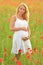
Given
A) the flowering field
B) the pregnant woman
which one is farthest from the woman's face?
the flowering field

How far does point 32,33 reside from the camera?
11.6 feet

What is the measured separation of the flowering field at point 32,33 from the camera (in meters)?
2.81

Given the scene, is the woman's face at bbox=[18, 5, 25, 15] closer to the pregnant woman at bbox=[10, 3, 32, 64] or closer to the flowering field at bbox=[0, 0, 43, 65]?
the pregnant woman at bbox=[10, 3, 32, 64]

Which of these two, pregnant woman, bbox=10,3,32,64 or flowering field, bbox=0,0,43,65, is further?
pregnant woman, bbox=10,3,32,64

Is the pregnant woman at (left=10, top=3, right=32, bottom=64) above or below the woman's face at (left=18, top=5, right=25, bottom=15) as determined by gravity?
below

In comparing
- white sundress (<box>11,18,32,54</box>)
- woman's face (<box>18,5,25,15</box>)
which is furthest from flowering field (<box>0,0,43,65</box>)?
woman's face (<box>18,5,25,15</box>)

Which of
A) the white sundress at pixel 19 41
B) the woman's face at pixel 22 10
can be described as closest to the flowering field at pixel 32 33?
the white sundress at pixel 19 41

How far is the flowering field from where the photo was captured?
281 cm

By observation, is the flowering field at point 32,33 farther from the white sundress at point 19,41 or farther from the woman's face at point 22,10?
the woman's face at point 22,10

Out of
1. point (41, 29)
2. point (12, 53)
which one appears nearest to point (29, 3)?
point (41, 29)

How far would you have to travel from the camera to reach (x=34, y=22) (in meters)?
3.95

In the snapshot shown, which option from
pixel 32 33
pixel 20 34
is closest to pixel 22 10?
pixel 20 34

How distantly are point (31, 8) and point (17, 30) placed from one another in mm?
1388

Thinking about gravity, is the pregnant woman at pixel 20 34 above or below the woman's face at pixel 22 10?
below
